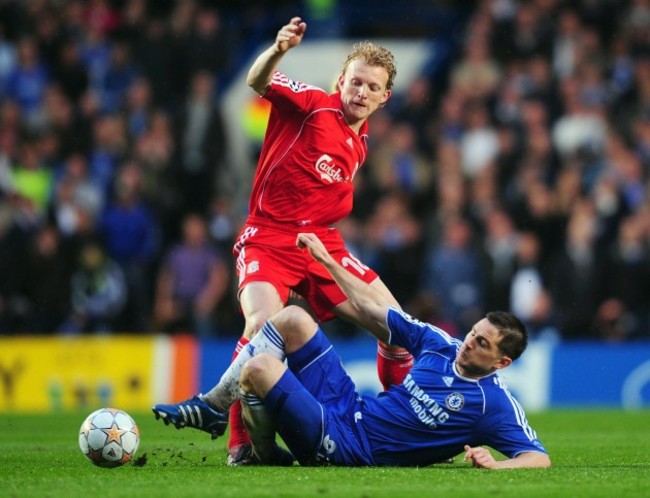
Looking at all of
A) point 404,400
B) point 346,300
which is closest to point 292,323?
point 404,400

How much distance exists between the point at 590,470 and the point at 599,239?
316 inches

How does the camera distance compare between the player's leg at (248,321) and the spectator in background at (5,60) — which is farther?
the spectator in background at (5,60)

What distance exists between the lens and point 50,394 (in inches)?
639

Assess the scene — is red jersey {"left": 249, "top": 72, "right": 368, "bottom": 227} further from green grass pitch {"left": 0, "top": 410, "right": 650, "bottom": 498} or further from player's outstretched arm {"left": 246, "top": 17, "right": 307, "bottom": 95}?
green grass pitch {"left": 0, "top": 410, "right": 650, "bottom": 498}

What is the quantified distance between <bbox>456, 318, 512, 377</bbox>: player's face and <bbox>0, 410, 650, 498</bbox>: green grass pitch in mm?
582

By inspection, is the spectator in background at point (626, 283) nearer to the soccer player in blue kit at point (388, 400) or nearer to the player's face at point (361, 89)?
the player's face at point (361, 89)

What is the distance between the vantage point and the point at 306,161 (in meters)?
9.02

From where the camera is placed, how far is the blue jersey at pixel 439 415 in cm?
770

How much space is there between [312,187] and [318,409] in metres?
1.88

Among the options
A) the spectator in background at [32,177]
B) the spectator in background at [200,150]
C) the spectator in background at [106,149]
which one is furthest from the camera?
the spectator in background at [32,177]

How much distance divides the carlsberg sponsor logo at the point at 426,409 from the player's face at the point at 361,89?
2.09 meters

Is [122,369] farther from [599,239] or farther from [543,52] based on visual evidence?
[543,52]

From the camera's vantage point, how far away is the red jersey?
29.6ft

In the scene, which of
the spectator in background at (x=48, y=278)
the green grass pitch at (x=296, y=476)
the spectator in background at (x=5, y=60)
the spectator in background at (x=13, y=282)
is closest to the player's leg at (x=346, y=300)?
the green grass pitch at (x=296, y=476)
